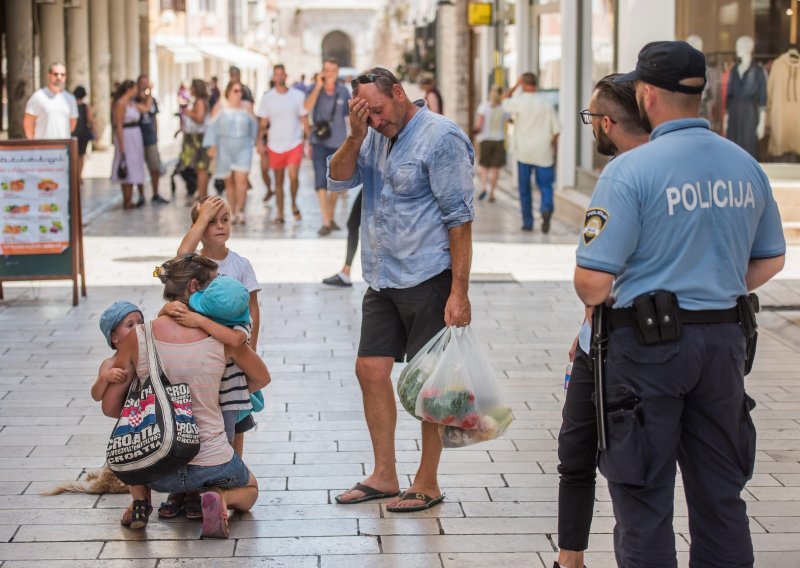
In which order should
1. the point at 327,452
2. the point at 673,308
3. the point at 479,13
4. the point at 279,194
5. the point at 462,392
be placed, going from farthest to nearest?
the point at 479,13 → the point at 279,194 → the point at 327,452 → the point at 462,392 → the point at 673,308

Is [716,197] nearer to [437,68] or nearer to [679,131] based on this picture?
[679,131]

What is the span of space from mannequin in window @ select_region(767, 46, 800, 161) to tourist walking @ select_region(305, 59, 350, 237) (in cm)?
452

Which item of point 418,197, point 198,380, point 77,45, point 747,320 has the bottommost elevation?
point 198,380

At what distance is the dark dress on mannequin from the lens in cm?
1459

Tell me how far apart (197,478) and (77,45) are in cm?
2644

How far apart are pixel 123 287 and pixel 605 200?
26.2ft

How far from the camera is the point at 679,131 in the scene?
3.76 metres

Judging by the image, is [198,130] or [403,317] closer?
[403,317]

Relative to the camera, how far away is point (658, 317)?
3.67m

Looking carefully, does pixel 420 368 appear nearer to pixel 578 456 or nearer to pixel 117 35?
pixel 578 456

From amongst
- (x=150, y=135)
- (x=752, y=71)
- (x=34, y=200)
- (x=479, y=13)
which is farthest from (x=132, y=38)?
(x=34, y=200)

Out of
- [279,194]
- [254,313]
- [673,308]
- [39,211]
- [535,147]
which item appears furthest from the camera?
[279,194]

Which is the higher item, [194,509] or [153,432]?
[153,432]

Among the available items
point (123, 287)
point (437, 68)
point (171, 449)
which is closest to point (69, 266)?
point (123, 287)
